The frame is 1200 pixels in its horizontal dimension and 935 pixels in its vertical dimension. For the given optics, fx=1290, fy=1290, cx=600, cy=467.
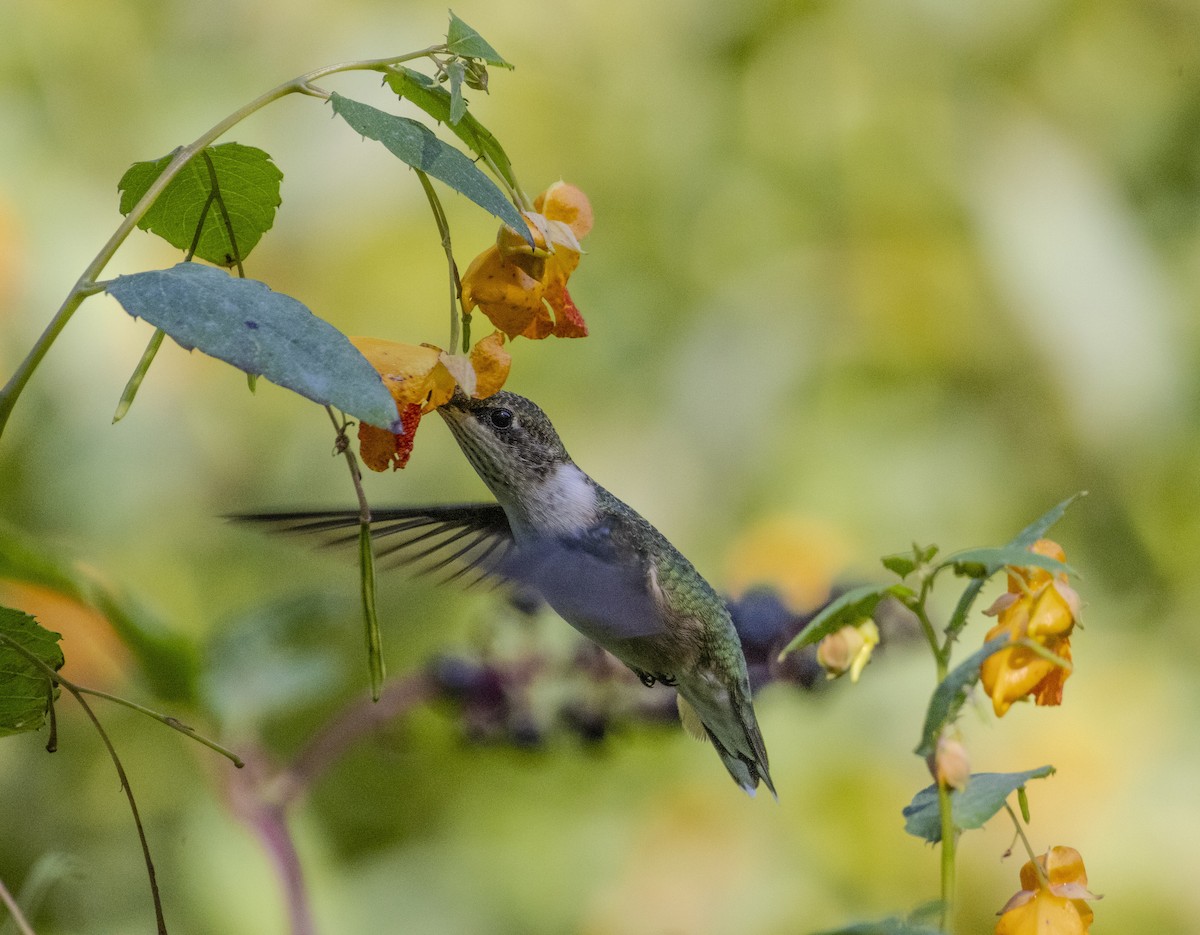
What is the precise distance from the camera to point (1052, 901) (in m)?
0.94

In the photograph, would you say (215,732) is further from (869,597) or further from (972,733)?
(972,733)

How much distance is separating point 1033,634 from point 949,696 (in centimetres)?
12

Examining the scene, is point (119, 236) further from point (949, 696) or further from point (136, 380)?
point (949, 696)

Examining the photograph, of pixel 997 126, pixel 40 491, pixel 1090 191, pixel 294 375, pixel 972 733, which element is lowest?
pixel 972 733

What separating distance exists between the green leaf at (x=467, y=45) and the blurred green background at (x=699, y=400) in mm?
1525

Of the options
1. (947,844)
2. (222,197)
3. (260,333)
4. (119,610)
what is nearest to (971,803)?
(947,844)

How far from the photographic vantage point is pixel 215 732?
1.66 metres

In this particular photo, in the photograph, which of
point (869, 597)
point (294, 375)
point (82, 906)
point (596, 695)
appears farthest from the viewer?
point (82, 906)

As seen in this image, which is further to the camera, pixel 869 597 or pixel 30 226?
pixel 30 226

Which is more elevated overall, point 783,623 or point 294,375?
point 294,375

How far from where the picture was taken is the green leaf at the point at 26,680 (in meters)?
0.96

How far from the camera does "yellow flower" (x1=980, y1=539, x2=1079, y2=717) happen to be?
0.85 meters

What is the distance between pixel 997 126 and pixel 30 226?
6.93 ft

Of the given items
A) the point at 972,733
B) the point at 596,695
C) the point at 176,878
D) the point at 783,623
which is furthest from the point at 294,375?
the point at 972,733
